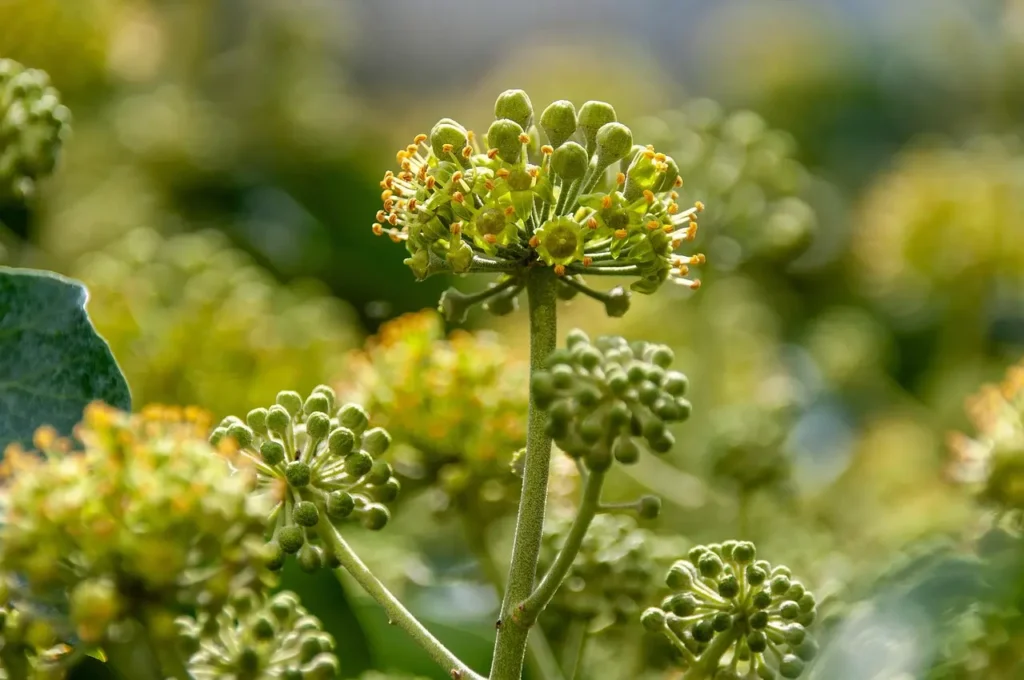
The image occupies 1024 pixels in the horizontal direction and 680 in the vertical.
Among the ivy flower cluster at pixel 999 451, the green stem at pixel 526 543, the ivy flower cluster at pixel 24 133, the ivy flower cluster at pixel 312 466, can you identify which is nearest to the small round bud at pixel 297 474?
the ivy flower cluster at pixel 312 466

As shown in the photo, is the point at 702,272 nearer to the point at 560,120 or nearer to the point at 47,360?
the point at 560,120

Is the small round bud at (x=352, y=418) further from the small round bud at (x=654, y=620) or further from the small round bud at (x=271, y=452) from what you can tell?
the small round bud at (x=654, y=620)

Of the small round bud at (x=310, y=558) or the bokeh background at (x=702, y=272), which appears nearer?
the small round bud at (x=310, y=558)

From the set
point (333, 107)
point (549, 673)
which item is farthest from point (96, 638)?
point (333, 107)

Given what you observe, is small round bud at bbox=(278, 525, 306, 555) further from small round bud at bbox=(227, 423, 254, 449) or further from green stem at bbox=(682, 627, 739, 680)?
green stem at bbox=(682, 627, 739, 680)

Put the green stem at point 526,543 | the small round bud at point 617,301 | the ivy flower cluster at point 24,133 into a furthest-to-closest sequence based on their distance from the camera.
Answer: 1. the ivy flower cluster at point 24,133
2. the small round bud at point 617,301
3. the green stem at point 526,543

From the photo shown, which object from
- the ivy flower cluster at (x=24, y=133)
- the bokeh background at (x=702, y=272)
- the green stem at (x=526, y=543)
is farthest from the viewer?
the bokeh background at (x=702, y=272)
